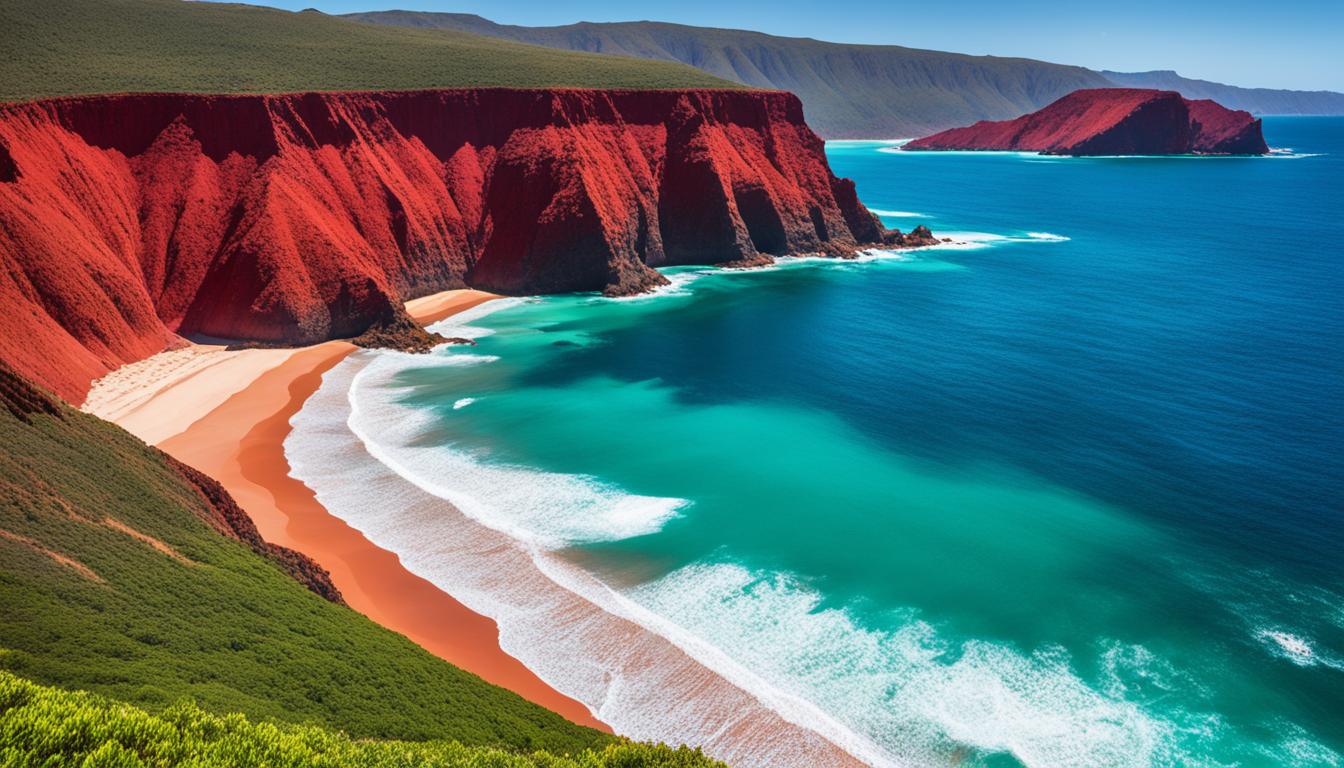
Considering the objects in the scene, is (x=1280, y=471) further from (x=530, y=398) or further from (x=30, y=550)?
(x=30, y=550)

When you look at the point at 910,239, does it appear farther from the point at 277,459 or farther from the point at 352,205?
the point at 277,459

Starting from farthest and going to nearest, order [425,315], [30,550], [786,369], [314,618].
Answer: [425,315], [786,369], [314,618], [30,550]

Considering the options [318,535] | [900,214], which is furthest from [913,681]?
[900,214]

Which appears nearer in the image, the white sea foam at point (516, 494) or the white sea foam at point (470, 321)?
the white sea foam at point (516, 494)

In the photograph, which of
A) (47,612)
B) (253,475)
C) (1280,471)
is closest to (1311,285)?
(1280,471)

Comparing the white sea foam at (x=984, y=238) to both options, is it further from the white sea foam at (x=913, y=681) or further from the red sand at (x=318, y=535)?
the white sea foam at (x=913, y=681)

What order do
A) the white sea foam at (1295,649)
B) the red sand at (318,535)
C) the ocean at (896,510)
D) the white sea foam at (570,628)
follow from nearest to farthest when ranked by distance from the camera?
1. the white sea foam at (570,628)
2. the ocean at (896,510)
3. the white sea foam at (1295,649)
4. the red sand at (318,535)

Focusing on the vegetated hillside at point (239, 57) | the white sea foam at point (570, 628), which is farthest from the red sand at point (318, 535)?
the vegetated hillside at point (239, 57)
